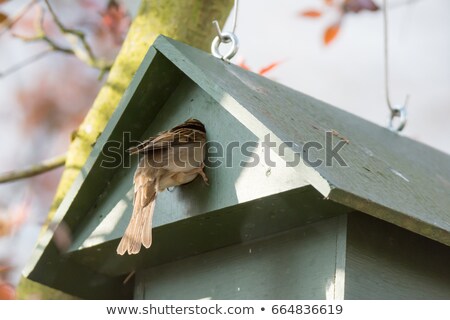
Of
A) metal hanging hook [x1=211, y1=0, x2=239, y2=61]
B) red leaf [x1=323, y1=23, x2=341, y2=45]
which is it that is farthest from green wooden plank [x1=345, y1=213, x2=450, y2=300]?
red leaf [x1=323, y1=23, x2=341, y2=45]

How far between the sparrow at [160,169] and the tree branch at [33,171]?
78 cm

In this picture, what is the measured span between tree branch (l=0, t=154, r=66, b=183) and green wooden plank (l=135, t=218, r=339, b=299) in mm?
635

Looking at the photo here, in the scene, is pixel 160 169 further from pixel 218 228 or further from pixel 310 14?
pixel 310 14

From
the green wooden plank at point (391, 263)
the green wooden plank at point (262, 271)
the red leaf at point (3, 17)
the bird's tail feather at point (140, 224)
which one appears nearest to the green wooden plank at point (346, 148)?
the green wooden plank at point (391, 263)

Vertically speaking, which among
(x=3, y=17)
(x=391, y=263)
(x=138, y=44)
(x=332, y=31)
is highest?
(x=332, y=31)

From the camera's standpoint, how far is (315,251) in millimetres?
2754

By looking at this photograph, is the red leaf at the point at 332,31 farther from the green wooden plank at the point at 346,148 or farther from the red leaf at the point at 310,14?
the green wooden plank at the point at 346,148

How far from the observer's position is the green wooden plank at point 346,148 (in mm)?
2523

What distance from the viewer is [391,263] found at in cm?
276

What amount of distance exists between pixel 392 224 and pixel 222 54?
0.87 meters

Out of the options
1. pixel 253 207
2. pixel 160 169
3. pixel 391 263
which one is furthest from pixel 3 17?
pixel 391 263

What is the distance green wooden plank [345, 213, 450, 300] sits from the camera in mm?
2682

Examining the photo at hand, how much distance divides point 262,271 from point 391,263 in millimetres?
389

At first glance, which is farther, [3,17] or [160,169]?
[3,17]
